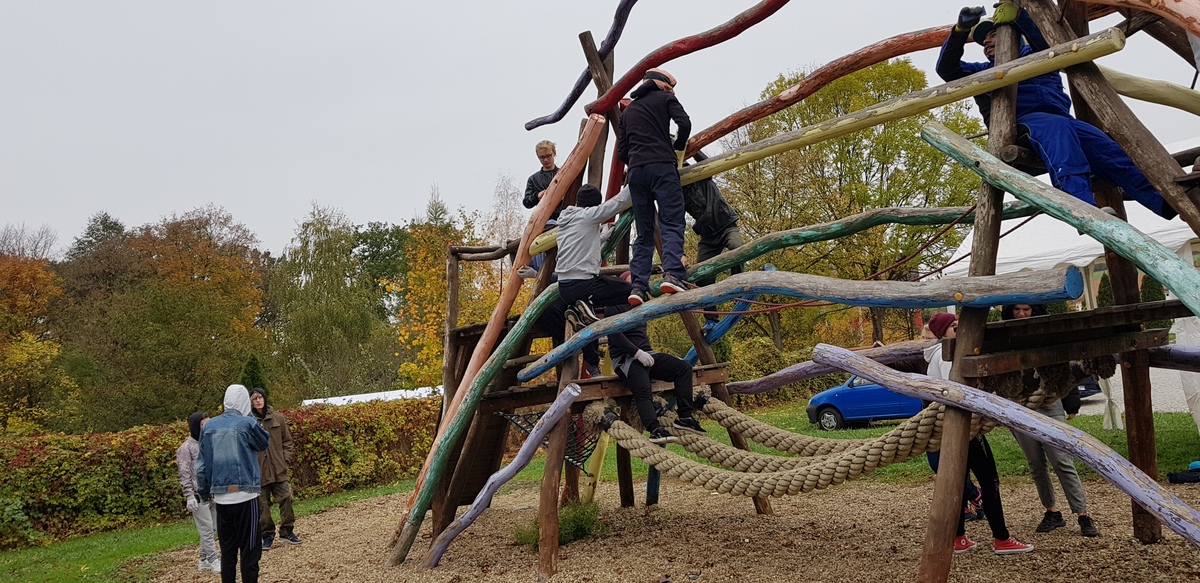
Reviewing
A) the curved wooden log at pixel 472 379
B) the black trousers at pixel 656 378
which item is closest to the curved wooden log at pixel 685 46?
the curved wooden log at pixel 472 379

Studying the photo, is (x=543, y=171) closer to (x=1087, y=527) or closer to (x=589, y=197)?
(x=589, y=197)

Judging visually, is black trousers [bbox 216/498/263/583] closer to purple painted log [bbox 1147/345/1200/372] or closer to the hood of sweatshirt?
the hood of sweatshirt

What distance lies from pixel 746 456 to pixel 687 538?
1.86 metres

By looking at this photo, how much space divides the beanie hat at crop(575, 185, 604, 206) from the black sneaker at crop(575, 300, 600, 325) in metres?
0.71

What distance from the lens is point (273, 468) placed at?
846 centimetres

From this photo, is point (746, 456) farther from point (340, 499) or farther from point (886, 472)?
point (340, 499)

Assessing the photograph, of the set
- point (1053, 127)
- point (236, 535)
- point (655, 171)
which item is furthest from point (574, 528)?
point (1053, 127)

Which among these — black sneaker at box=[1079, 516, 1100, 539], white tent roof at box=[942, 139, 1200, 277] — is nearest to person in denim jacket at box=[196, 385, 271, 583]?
black sneaker at box=[1079, 516, 1100, 539]

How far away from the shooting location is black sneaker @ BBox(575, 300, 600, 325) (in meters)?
6.04

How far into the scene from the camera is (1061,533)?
6.00m

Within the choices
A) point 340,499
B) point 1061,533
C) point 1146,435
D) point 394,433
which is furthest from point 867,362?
point 394,433

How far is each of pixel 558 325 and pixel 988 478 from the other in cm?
337

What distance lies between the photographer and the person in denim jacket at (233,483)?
578 cm

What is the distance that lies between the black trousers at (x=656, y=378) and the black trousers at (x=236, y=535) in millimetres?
2687
